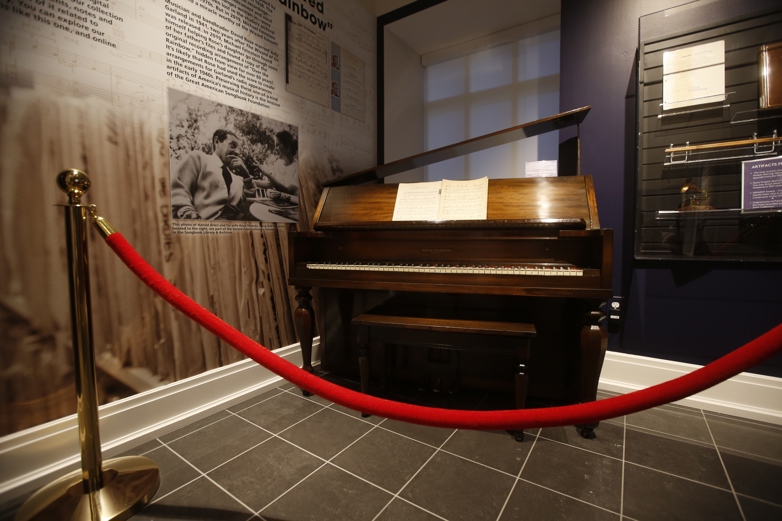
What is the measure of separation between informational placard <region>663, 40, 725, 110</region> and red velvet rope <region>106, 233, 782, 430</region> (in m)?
1.77

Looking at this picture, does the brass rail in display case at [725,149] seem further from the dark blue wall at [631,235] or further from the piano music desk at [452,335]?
the piano music desk at [452,335]

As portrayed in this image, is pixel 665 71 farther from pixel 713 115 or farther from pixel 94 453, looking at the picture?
pixel 94 453

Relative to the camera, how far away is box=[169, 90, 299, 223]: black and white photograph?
1.85 meters

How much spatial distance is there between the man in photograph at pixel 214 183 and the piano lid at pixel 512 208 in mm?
523

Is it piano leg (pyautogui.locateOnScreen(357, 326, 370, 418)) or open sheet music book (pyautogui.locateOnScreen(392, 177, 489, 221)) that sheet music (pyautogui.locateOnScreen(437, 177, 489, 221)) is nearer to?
open sheet music book (pyautogui.locateOnScreen(392, 177, 489, 221))

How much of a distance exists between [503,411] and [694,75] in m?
2.32

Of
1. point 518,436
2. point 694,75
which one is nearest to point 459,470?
point 518,436

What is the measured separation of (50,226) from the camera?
1419mm

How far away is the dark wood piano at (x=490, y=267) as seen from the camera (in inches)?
63.4

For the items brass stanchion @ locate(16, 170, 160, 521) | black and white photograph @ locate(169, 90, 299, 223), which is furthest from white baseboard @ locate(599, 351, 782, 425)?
brass stanchion @ locate(16, 170, 160, 521)

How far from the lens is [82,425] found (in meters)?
1.16

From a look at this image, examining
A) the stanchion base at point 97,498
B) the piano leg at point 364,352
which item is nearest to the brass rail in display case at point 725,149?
the piano leg at point 364,352

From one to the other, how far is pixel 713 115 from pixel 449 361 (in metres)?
2.08

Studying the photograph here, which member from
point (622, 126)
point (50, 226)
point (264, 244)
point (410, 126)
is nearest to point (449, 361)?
point (264, 244)
